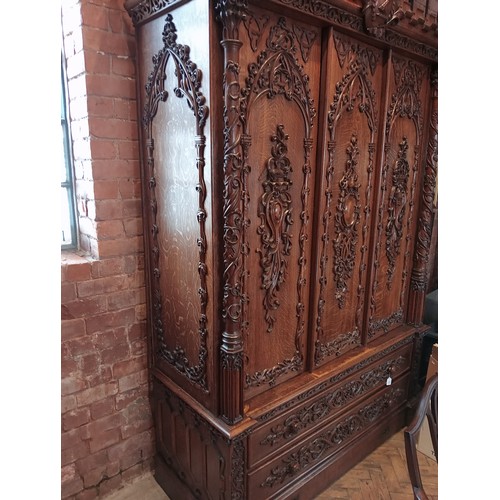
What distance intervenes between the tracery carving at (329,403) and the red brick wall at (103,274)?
0.76 metres

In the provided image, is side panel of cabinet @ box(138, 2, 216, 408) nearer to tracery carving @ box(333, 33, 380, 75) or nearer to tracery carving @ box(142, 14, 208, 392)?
tracery carving @ box(142, 14, 208, 392)

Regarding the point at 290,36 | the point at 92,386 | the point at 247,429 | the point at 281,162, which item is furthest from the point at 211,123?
the point at 92,386

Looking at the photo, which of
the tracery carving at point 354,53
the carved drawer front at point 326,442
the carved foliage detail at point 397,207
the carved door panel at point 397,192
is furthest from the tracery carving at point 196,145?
the carved foliage detail at point 397,207

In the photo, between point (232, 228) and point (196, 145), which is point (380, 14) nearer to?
point (196, 145)

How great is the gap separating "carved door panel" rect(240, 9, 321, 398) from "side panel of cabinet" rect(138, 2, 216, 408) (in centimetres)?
15

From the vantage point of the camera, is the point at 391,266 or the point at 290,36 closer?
the point at 290,36

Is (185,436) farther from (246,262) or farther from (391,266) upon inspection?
(391,266)

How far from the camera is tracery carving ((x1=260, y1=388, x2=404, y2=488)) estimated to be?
177cm

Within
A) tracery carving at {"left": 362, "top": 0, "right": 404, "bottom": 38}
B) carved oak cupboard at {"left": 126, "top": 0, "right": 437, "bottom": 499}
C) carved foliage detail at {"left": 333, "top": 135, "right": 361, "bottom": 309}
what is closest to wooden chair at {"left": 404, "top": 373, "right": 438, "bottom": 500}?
carved oak cupboard at {"left": 126, "top": 0, "right": 437, "bottom": 499}

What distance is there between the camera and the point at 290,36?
4.67 ft

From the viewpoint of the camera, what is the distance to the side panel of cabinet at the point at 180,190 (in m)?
1.33

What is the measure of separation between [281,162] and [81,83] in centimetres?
93

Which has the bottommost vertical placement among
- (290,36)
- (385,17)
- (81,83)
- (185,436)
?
(185,436)

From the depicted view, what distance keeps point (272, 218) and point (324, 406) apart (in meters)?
1.05
